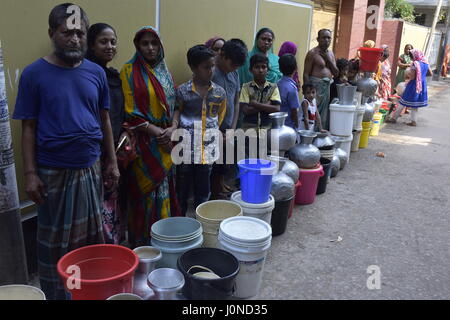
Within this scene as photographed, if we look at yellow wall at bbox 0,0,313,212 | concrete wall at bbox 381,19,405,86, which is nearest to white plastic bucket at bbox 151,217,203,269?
yellow wall at bbox 0,0,313,212

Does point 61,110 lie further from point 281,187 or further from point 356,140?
point 356,140

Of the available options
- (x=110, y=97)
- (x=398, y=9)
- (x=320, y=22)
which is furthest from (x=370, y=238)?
(x=398, y=9)

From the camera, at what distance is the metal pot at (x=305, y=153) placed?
4508 millimetres

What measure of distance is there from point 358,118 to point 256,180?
4.08 m

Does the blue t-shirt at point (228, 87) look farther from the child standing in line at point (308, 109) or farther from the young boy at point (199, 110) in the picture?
the child standing in line at point (308, 109)

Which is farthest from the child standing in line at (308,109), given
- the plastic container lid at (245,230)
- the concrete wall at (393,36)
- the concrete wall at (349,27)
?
the concrete wall at (393,36)

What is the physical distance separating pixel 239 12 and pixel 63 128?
346 cm

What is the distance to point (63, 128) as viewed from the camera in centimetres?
223

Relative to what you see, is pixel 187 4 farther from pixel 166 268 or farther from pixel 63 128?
pixel 166 268

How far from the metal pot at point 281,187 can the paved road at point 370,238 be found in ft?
1.44

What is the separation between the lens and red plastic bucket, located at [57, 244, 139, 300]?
200 cm

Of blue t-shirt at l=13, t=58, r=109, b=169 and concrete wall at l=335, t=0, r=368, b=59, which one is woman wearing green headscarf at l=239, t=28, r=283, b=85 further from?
concrete wall at l=335, t=0, r=368, b=59

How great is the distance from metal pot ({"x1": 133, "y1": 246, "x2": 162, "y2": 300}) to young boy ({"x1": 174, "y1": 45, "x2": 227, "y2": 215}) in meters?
1.06
